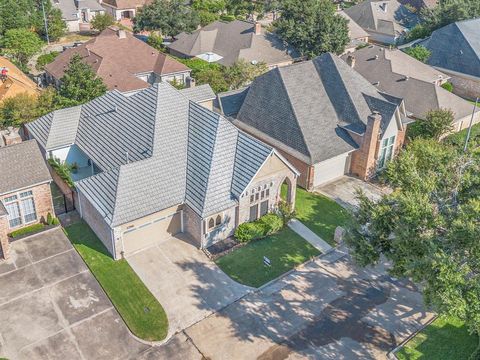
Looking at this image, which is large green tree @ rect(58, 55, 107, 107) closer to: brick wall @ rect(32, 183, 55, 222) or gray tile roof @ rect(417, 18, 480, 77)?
brick wall @ rect(32, 183, 55, 222)

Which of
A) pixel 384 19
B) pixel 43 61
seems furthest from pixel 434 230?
pixel 384 19

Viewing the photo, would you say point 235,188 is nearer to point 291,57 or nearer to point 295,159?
point 295,159

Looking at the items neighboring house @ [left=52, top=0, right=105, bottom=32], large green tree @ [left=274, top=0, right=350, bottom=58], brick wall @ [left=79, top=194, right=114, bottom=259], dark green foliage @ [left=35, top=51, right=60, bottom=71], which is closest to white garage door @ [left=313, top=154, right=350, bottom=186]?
brick wall @ [left=79, top=194, right=114, bottom=259]

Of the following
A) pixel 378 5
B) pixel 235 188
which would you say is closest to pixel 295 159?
pixel 235 188

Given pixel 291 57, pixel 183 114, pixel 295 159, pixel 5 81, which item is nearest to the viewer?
pixel 183 114

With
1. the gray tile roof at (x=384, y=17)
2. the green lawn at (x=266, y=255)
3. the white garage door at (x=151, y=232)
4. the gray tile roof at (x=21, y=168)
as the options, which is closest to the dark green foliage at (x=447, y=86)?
the gray tile roof at (x=384, y=17)

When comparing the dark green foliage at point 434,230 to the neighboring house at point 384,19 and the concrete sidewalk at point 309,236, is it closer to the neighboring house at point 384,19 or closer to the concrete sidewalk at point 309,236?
the concrete sidewalk at point 309,236
